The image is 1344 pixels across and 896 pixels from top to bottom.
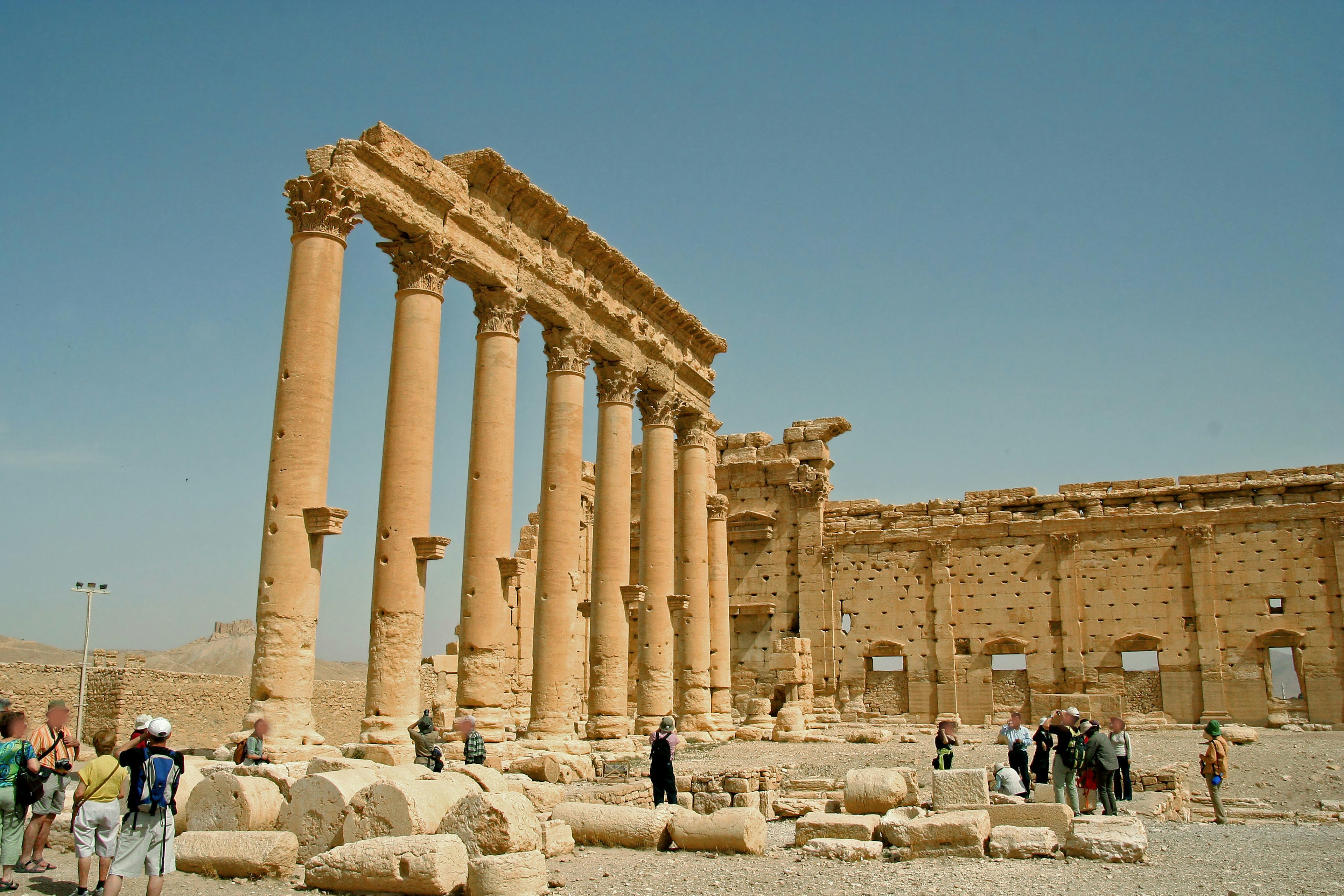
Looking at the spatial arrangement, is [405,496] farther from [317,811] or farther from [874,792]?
[874,792]

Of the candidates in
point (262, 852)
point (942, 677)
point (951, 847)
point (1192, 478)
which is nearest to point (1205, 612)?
point (1192, 478)

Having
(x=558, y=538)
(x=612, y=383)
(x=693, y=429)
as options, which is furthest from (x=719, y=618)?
(x=558, y=538)

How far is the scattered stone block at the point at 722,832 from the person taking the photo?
10273 mm

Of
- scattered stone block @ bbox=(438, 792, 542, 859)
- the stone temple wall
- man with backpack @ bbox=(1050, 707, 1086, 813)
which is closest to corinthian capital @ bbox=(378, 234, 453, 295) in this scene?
scattered stone block @ bbox=(438, 792, 542, 859)

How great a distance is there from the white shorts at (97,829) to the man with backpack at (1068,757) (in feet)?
31.9

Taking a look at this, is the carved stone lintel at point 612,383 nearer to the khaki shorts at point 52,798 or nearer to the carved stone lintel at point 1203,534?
the khaki shorts at point 52,798

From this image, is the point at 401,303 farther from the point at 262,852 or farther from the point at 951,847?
the point at 951,847

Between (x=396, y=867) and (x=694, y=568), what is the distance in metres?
17.0

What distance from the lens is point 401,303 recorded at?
16547mm

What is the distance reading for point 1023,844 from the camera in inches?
395

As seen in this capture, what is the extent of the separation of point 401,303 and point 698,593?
10990mm

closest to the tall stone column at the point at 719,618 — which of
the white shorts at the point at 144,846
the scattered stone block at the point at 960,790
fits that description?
the scattered stone block at the point at 960,790

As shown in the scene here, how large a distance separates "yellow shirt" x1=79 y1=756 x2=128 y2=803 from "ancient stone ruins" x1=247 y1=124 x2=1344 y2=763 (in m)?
5.38

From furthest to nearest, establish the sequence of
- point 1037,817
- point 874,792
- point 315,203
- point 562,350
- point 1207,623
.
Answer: point 1207,623
point 562,350
point 315,203
point 874,792
point 1037,817
